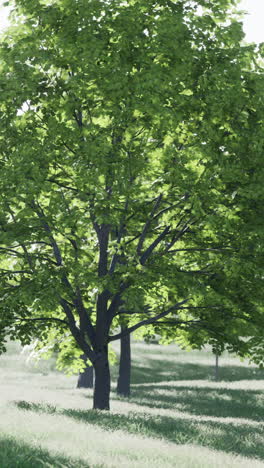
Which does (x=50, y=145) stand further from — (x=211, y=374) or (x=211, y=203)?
(x=211, y=374)

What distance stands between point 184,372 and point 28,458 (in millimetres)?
42459

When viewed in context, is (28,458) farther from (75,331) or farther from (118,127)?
(118,127)

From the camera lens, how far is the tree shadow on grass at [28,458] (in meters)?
7.97

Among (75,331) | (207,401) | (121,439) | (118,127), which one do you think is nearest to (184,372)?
(207,401)

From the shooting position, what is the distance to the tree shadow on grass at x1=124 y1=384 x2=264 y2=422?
22188 mm

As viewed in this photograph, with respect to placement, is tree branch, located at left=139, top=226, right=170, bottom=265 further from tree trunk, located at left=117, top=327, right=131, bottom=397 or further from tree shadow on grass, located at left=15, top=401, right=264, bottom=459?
tree trunk, located at left=117, top=327, right=131, bottom=397

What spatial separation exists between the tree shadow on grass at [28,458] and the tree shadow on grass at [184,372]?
35667 millimetres

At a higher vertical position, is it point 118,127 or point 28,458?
point 118,127

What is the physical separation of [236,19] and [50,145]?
5.83m

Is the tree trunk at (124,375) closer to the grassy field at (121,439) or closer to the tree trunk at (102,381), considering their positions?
the grassy field at (121,439)

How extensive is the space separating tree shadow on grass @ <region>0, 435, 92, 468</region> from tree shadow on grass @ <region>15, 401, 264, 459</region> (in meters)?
3.28

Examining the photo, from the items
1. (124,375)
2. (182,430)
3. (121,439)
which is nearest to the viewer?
(121,439)

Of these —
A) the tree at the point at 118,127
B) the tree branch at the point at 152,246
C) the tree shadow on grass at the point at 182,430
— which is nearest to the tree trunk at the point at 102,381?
the tree shadow on grass at the point at 182,430

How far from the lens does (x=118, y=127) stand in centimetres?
1390
